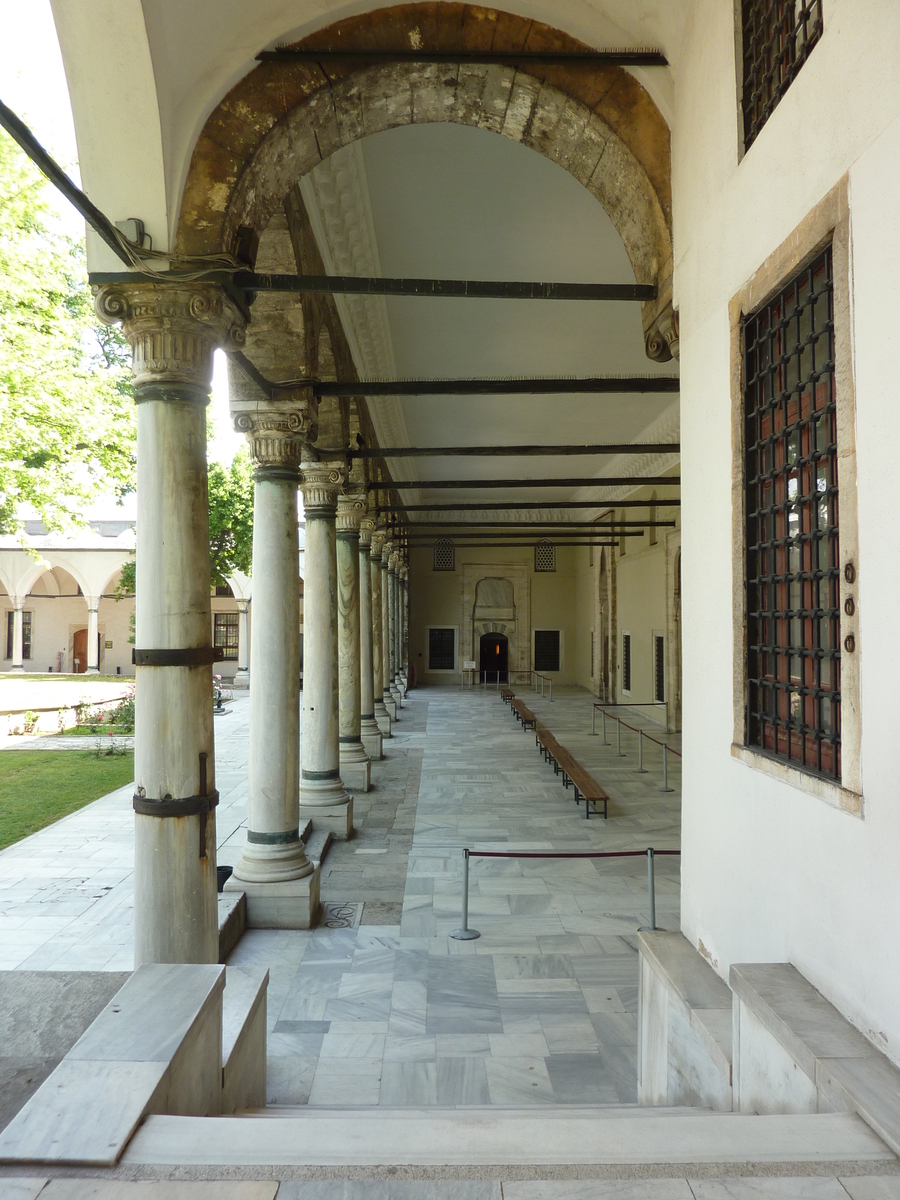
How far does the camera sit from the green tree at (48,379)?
1198cm

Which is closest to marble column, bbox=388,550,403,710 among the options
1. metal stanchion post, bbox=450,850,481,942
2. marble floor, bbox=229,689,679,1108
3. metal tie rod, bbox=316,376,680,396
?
marble floor, bbox=229,689,679,1108

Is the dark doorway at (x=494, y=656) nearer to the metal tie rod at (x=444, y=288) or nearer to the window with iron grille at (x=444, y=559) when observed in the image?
the window with iron grille at (x=444, y=559)

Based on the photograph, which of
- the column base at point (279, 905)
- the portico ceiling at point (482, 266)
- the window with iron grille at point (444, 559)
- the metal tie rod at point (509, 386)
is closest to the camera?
the column base at point (279, 905)

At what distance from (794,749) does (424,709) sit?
1960 centimetres

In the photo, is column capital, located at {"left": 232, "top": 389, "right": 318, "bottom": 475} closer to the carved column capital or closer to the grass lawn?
the carved column capital

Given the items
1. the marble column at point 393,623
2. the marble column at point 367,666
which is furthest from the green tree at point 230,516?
the marble column at point 367,666

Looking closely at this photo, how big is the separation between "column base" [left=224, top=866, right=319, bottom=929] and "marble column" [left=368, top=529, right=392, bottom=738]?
33.1 feet

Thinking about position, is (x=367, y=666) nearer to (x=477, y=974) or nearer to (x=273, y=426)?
(x=273, y=426)

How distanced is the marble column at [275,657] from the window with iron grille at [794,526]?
152 inches

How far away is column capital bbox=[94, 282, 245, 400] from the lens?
4035 mm

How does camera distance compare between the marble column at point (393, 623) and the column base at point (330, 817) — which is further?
the marble column at point (393, 623)

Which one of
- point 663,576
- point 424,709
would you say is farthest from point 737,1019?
point 424,709

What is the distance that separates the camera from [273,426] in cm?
655

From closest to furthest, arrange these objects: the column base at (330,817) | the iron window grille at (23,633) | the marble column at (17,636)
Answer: the column base at (330,817) → the marble column at (17,636) → the iron window grille at (23,633)
